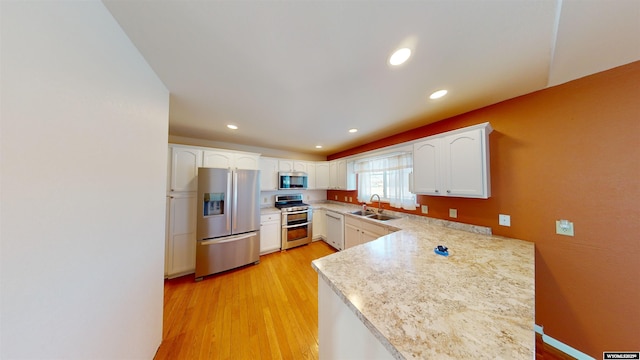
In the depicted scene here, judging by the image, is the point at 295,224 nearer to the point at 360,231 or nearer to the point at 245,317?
the point at 360,231

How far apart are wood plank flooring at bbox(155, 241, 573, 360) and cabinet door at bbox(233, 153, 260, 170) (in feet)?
5.64

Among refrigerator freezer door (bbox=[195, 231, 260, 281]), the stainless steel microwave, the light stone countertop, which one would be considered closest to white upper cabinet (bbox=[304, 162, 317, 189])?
the stainless steel microwave

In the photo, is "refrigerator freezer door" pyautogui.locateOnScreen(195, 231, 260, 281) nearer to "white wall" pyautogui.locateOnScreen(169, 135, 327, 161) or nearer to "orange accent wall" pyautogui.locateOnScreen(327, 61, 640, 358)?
"white wall" pyautogui.locateOnScreen(169, 135, 327, 161)

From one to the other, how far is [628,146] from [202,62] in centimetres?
316

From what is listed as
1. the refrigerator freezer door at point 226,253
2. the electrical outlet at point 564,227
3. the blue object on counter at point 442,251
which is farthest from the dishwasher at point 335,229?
the electrical outlet at point 564,227

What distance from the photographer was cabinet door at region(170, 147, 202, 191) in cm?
246

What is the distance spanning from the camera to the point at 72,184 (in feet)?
2.35

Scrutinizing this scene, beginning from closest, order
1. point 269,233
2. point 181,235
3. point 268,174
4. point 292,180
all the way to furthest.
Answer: point 181,235 < point 269,233 < point 268,174 < point 292,180

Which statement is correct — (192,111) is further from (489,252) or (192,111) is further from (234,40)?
(489,252)

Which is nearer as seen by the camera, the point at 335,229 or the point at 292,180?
the point at 335,229

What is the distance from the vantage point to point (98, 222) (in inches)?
33.3

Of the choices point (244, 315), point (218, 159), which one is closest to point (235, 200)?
point (218, 159)

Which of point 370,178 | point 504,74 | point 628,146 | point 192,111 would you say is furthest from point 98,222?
point 628,146

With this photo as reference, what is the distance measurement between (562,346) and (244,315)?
2.91 metres
